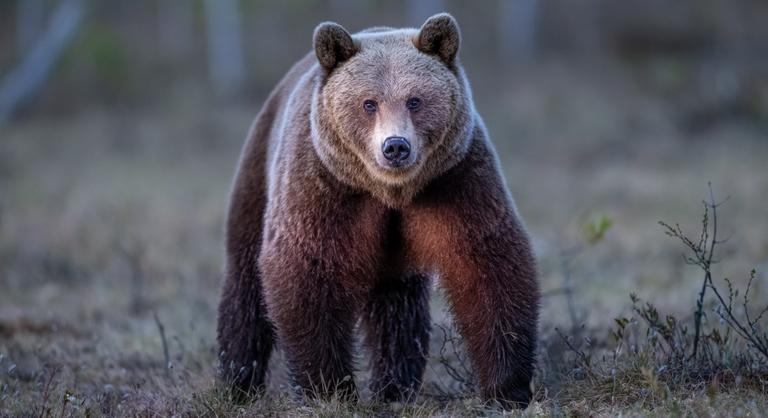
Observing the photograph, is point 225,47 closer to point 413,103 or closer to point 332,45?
point 332,45

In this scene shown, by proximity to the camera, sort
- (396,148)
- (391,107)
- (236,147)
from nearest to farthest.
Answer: (396,148) → (391,107) → (236,147)

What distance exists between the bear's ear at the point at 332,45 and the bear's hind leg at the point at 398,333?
1.82m

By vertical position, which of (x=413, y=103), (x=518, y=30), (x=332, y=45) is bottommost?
(x=413, y=103)

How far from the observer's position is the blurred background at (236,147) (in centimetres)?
992

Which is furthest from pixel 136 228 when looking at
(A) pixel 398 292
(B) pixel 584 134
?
(B) pixel 584 134

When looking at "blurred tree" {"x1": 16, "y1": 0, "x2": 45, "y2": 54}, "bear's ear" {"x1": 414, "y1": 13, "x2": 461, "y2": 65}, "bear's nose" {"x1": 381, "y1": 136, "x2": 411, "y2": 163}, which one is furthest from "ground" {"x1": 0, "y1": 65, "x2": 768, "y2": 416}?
"blurred tree" {"x1": 16, "y1": 0, "x2": 45, "y2": 54}

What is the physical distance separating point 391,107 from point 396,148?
34 centimetres

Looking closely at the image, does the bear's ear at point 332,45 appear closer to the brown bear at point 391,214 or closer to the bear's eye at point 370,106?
the brown bear at point 391,214

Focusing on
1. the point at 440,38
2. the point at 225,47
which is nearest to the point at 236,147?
the point at 225,47

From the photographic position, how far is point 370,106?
561cm

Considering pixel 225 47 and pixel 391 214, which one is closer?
pixel 391 214

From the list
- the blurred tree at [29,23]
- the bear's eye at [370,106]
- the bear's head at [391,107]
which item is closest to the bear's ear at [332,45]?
the bear's head at [391,107]

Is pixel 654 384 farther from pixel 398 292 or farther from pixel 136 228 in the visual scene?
pixel 136 228

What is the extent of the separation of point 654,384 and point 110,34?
3223 cm
